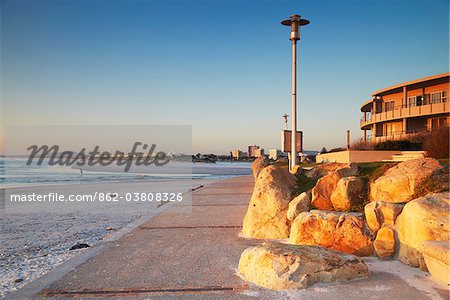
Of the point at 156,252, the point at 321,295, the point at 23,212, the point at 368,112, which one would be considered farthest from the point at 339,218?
the point at 368,112

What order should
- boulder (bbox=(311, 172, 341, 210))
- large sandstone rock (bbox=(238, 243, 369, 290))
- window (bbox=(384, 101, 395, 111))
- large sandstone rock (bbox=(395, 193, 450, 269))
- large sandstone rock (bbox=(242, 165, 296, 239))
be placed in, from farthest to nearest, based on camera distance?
window (bbox=(384, 101, 395, 111))
boulder (bbox=(311, 172, 341, 210))
large sandstone rock (bbox=(242, 165, 296, 239))
large sandstone rock (bbox=(395, 193, 450, 269))
large sandstone rock (bbox=(238, 243, 369, 290))

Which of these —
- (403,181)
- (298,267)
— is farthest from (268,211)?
(298,267)

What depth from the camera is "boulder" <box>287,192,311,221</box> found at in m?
8.03

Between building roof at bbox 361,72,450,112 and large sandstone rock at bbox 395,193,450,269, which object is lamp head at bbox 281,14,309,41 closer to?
large sandstone rock at bbox 395,193,450,269

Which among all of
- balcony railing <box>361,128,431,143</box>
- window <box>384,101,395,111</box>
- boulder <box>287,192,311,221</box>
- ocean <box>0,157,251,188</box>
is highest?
window <box>384,101,395,111</box>

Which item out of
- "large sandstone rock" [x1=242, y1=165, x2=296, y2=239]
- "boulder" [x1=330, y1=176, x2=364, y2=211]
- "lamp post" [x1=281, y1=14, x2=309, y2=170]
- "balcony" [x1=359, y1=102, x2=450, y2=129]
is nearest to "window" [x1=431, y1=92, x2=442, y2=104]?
"balcony" [x1=359, y1=102, x2=450, y2=129]

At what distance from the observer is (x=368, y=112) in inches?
1946

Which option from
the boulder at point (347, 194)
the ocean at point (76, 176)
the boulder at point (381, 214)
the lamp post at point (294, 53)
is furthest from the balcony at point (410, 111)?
the boulder at point (381, 214)

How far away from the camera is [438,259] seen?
16.3 feet

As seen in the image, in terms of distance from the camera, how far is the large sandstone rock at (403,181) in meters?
7.07

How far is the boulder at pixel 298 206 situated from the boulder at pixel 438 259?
2993mm

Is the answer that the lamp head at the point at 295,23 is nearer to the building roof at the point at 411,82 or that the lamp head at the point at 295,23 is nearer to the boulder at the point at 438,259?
the boulder at the point at 438,259

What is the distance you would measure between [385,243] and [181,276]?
11.4ft

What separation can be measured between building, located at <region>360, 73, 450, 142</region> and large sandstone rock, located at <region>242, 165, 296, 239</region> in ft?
83.6
